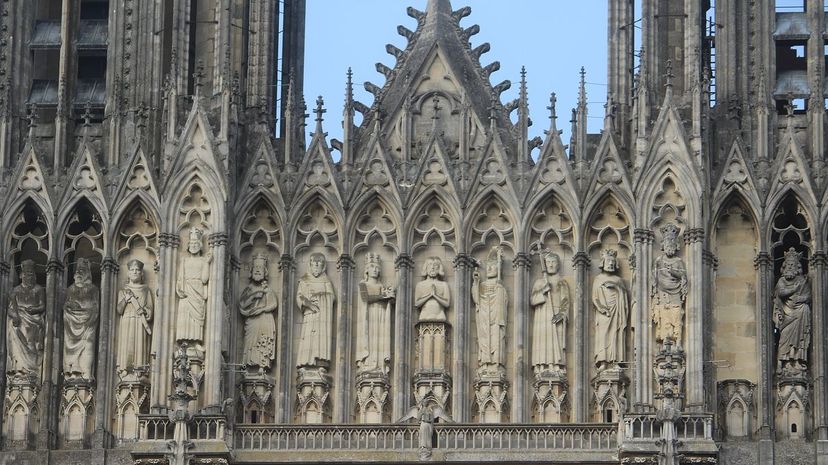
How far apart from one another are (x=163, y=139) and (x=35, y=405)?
4.09 metres

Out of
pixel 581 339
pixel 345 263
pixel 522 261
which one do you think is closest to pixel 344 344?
pixel 345 263

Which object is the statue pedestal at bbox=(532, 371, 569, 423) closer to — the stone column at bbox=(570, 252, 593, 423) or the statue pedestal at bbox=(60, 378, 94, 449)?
the stone column at bbox=(570, 252, 593, 423)

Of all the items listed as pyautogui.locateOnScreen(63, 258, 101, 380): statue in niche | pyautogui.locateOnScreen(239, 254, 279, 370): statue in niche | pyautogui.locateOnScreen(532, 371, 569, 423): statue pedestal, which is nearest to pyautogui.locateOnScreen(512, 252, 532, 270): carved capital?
pyautogui.locateOnScreen(532, 371, 569, 423): statue pedestal

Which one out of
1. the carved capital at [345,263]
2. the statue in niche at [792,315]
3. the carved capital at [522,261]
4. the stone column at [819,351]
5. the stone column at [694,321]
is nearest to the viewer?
the stone column at [694,321]

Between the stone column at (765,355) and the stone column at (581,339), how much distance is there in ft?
7.44

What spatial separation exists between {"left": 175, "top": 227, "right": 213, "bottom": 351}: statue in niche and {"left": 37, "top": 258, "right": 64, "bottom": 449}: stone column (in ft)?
5.91

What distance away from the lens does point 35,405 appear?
44719 millimetres

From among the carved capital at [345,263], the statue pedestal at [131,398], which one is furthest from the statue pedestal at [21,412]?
the carved capital at [345,263]

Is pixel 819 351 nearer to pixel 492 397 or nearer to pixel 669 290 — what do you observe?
pixel 669 290

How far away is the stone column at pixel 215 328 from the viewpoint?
43719 millimetres

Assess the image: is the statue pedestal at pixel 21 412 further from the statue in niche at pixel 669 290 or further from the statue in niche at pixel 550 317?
the statue in niche at pixel 669 290

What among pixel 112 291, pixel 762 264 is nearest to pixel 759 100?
pixel 762 264

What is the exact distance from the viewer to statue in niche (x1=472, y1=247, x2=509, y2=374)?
44.3 meters

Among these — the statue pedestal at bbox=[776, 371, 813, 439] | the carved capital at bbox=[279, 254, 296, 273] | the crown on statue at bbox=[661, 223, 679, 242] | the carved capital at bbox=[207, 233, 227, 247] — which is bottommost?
the statue pedestal at bbox=[776, 371, 813, 439]
